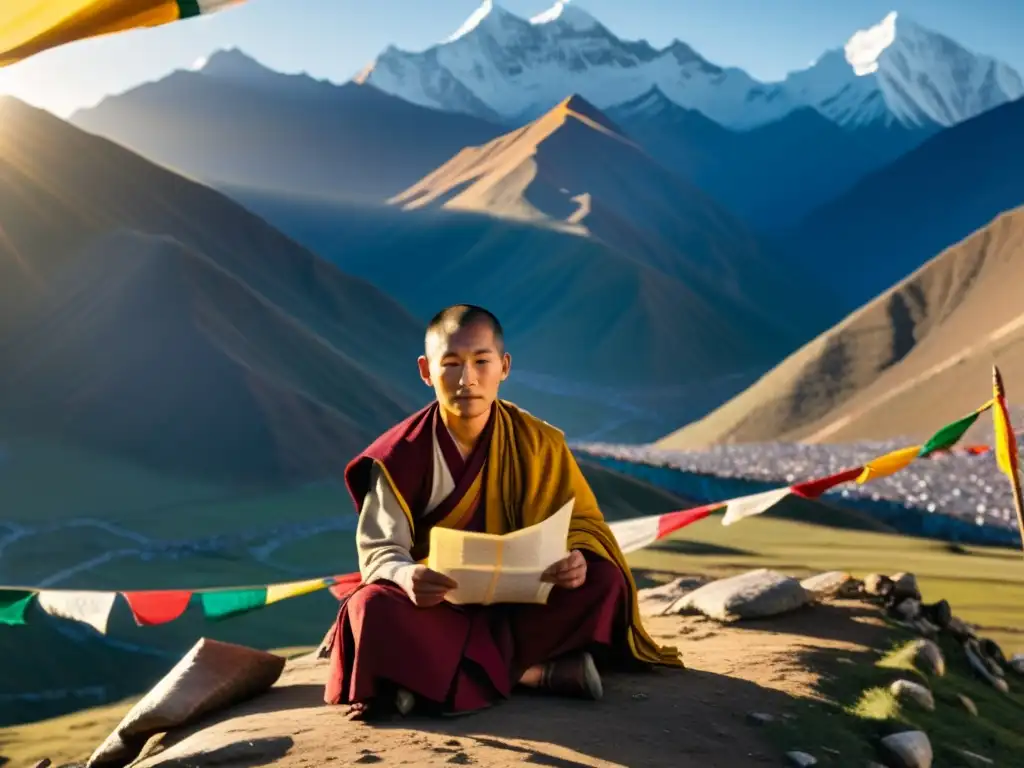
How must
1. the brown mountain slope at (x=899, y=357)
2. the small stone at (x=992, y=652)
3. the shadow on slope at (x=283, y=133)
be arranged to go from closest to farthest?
the small stone at (x=992, y=652)
the brown mountain slope at (x=899, y=357)
the shadow on slope at (x=283, y=133)

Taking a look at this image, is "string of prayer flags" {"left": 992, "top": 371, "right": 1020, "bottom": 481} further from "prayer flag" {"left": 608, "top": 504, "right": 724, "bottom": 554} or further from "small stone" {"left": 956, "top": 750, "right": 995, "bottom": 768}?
"small stone" {"left": 956, "top": 750, "right": 995, "bottom": 768}

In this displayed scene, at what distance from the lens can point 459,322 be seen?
11.7 feet

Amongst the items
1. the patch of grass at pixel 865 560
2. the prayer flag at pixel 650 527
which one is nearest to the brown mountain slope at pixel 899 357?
the patch of grass at pixel 865 560

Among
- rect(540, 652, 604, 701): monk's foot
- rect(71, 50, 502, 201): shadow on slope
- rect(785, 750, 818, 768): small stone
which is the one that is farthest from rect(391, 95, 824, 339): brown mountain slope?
rect(785, 750, 818, 768): small stone

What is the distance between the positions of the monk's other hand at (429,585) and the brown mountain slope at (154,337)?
1563 centimetres

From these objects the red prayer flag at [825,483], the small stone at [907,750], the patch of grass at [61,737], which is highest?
the red prayer flag at [825,483]

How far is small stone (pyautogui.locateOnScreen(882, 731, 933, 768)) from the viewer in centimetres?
351

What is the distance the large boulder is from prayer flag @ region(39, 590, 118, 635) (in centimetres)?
294

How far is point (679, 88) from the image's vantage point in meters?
86.6

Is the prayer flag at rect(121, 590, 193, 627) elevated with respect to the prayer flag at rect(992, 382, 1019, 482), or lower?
lower

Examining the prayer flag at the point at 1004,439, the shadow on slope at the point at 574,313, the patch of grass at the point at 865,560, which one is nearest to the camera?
the prayer flag at the point at 1004,439

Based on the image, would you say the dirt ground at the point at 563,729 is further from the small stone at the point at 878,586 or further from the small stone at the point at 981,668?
the small stone at the point at 878,586

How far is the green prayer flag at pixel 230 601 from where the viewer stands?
4746mm

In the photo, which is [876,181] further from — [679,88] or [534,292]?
[534,292]
